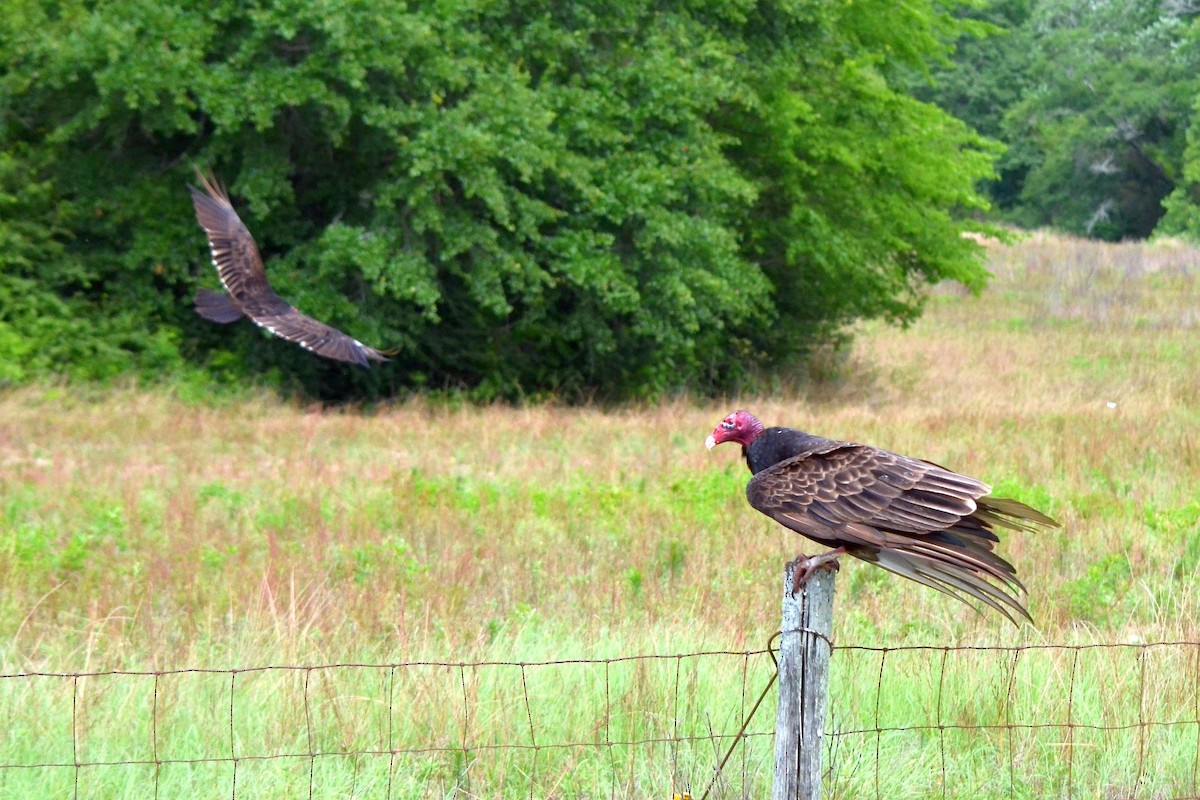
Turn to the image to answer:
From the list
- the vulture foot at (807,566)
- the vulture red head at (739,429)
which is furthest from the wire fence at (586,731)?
the vulture red head at (739,429)

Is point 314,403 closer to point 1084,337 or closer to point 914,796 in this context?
point 914,796

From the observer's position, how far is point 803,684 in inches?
132

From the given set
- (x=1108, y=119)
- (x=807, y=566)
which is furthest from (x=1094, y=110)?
(x=807, y=566)

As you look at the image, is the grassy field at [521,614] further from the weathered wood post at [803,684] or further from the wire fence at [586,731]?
the weathered wood post at [803,684]

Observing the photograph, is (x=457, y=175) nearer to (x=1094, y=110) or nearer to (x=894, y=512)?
(x=894, y=512)

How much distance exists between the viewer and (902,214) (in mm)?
16375

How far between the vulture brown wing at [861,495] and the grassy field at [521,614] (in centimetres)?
37

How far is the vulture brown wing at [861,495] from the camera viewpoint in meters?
3.67

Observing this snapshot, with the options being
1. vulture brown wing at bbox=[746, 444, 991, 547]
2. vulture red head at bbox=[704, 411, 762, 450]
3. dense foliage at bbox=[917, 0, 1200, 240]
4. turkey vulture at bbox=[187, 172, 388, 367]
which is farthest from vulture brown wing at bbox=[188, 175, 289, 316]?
dense foliage at bbox=[917, 0, 1200, 240]

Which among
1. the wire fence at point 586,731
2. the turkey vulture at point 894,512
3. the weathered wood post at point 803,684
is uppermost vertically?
the turkey vulture at point 894,512

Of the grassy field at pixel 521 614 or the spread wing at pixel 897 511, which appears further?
the grassy field at pixel 521 614

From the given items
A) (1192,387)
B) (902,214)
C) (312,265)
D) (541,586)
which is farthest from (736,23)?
(541,586)

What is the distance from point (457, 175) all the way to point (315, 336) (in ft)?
13.4

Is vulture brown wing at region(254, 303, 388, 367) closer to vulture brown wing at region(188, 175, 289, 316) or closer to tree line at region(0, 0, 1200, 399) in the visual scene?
vulture brown wing at region(188, 175, 289, 316)
